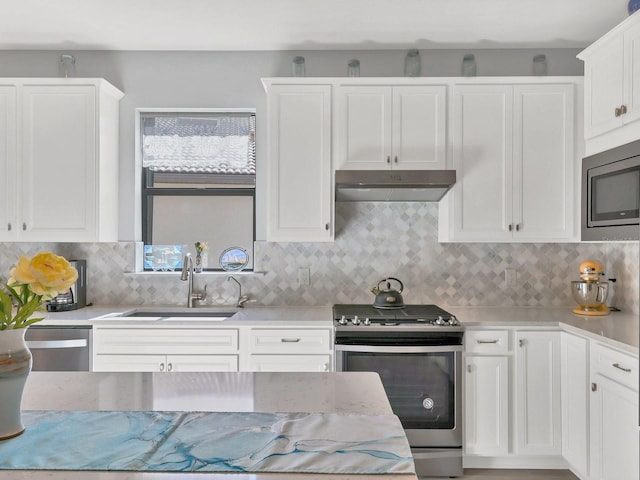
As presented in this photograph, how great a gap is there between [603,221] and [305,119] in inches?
71.2

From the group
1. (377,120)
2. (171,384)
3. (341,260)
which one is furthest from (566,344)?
(171,384)

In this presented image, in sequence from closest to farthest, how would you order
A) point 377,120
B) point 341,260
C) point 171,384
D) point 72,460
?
point 72,460 < point 171,384 < point 377,120 < point 341,260

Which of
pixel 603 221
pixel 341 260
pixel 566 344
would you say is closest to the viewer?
pixel 603 221

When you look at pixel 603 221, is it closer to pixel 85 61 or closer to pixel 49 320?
pixel 49 320

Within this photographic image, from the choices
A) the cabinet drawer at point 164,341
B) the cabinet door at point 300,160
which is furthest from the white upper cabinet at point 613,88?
the cabinet drawer at point 164,341

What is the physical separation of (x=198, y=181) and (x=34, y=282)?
8.87ft

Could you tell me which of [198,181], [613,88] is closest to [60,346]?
[198,181]

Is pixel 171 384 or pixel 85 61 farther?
pixel 85 61

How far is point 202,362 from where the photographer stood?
2.75 m

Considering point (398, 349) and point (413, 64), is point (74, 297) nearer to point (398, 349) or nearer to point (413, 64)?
point (398, 349)

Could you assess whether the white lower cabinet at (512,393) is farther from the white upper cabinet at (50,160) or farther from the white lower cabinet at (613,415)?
the white upper cabinet at (50,160)

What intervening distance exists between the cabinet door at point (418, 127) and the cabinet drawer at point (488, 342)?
1073mm

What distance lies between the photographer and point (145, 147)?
351 cm

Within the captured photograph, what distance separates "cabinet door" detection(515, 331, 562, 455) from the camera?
2.74 meters
